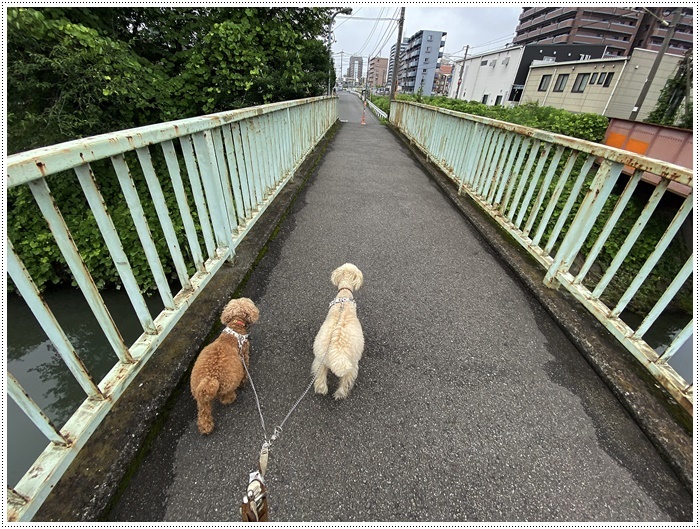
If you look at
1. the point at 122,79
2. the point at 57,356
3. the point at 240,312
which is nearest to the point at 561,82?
the point at 122,79

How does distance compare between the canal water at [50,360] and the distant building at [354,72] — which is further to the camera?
the distant building at [354,72]

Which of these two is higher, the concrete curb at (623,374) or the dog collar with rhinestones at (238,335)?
the dog collar with rhinestones at (238,335)

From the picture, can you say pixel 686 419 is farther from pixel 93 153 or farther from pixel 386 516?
pixel 93 153

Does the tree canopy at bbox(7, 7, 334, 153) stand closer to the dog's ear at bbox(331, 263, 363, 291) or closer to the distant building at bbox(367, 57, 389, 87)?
the dog's ear at bbox(331, 263, 363, 291)

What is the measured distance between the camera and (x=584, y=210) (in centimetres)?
242

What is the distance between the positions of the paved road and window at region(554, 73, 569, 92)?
1274 inches

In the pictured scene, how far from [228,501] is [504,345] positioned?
2.00 m

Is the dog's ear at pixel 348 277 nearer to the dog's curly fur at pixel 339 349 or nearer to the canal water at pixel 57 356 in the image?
the dog's curly fur at pixel 339 349

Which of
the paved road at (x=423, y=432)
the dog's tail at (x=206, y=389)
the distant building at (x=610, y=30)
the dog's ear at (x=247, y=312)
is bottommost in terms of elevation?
the paved road at (x=423, y=432)

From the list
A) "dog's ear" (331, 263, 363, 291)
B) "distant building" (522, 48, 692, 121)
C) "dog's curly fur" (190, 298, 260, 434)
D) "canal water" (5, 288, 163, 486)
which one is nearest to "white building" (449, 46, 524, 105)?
"distant building" (522, 48, 692, 121)

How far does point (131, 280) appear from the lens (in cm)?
166

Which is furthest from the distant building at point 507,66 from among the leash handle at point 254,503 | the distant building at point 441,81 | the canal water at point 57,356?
the leash handle at point 254,503

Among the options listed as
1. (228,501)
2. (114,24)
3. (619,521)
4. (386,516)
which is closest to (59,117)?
(114,24)

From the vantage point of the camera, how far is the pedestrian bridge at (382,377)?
4.49 ft
